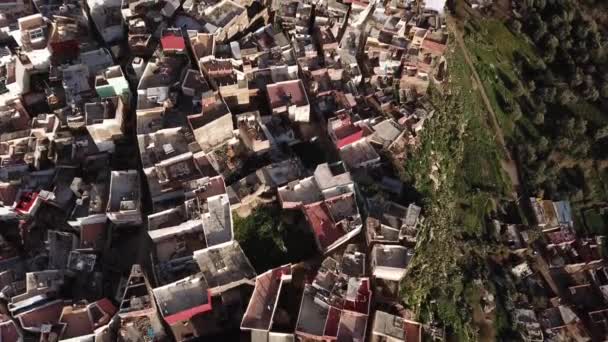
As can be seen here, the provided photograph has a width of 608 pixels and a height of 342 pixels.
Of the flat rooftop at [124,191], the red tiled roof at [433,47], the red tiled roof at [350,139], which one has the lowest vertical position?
the flat rooftop at [124,191]

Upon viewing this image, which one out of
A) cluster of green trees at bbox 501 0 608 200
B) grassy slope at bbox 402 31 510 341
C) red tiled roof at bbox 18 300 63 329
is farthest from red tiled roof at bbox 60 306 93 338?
cluster of green trees at bbox 501 0 608 200

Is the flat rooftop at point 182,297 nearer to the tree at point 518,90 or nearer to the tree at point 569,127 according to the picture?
the tree at point 518,90

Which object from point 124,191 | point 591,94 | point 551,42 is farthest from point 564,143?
point 124,191

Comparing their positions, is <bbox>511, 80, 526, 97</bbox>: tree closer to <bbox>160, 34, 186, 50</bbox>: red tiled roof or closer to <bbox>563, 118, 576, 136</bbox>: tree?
<bbox>563, 118, 576, 136</bbox>: tree

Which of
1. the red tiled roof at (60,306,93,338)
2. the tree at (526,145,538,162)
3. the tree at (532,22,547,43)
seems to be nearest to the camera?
the red tiled roof at (60,306,93,338)

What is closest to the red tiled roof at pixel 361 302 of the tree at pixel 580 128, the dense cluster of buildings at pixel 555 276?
the dense cluster of buildings at pixel 555 276

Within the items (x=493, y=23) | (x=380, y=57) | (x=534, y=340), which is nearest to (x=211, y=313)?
(x=534, y=340)
